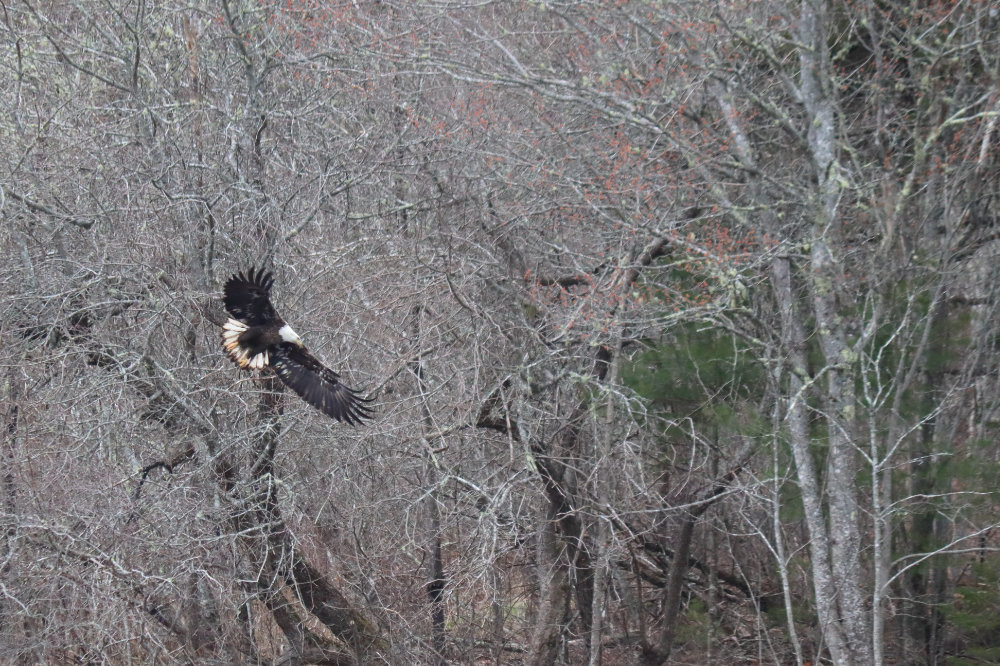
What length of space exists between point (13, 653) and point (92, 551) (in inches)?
37.1

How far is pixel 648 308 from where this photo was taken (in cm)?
676

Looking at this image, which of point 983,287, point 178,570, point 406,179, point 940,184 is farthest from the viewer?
point 406,179

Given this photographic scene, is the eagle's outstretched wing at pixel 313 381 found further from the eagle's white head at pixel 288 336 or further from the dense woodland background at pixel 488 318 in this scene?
the dense woodland background at pixel 488 318

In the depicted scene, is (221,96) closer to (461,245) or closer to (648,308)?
(461,245)

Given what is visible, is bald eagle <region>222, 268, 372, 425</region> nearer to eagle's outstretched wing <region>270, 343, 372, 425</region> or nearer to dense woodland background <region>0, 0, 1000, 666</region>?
eagle's outstretched wing <region>270, 343, 372, 425</region>

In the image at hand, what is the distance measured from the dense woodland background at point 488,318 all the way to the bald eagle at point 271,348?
14.3 inches

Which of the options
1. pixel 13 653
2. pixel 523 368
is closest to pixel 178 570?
pixel 13 653

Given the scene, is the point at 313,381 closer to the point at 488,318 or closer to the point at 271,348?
the point at 271,348

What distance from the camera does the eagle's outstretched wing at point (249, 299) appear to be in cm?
615

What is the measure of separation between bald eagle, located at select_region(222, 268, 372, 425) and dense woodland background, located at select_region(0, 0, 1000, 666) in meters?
0.36

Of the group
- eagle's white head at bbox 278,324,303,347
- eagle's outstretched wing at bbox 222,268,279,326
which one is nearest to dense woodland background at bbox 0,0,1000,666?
eagle's outstretched wing at bbox 222,268,279,326

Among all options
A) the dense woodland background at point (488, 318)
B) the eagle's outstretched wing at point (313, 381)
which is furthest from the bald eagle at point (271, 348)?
the dense woodland background at point (488, 318)

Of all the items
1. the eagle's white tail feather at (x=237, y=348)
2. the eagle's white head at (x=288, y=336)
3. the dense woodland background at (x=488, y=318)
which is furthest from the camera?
the dense woodland background at (x=488, y=318)

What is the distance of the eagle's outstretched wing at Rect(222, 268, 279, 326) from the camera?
242 inches
